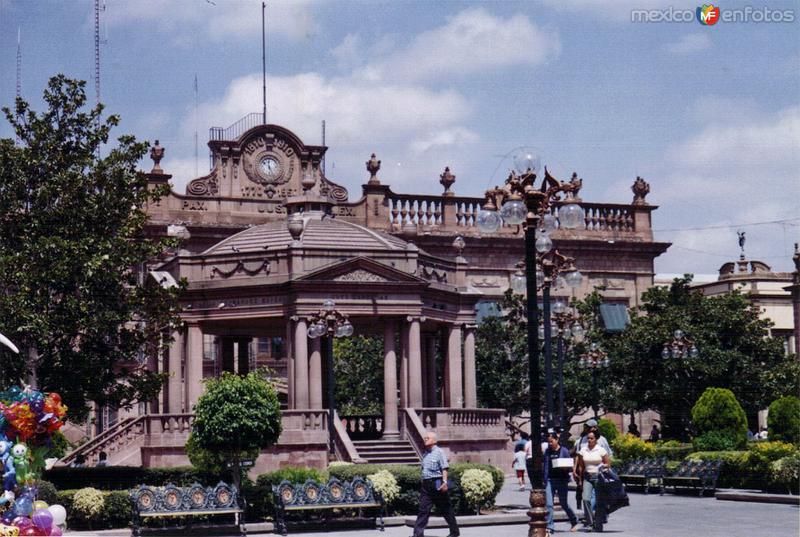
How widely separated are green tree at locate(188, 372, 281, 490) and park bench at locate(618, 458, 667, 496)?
33.8 ft

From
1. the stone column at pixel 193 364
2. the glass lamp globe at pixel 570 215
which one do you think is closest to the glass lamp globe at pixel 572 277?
the glass lamp globe at pixel 570 215

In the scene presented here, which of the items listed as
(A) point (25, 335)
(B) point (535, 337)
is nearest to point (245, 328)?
(A) point (25, 335)

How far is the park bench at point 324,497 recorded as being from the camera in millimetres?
24750

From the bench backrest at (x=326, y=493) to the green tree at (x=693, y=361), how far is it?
934 inches

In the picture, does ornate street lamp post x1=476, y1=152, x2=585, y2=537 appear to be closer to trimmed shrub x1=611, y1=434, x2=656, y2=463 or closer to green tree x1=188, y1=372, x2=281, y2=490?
green tree x1=188, y1=372, x2=281, y2=490

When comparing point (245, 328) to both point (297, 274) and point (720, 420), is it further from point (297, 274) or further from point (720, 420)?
point (720, 420)

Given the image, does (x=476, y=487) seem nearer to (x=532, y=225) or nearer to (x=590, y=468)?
(x=590, y=468)

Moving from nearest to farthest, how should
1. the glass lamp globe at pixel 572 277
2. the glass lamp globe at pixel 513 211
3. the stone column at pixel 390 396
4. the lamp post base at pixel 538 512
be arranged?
the lamp post base at pixel 538 512 < the glass lamp globe at pixel 513 211 < the glass lamp globe at pixel 572 277 < the stone column at pixel 390 396

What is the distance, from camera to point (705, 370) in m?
47.6

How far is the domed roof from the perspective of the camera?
120 feet

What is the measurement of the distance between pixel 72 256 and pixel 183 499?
7.15 meters

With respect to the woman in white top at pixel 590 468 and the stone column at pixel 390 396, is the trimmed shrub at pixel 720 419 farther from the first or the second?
the woman in white top at pixel 590 468

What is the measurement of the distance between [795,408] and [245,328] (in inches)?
617

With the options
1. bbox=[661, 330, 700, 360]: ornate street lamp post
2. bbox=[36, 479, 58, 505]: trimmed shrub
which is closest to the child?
bbox=[661, 330, 700, 360]: ornate street lamp post
